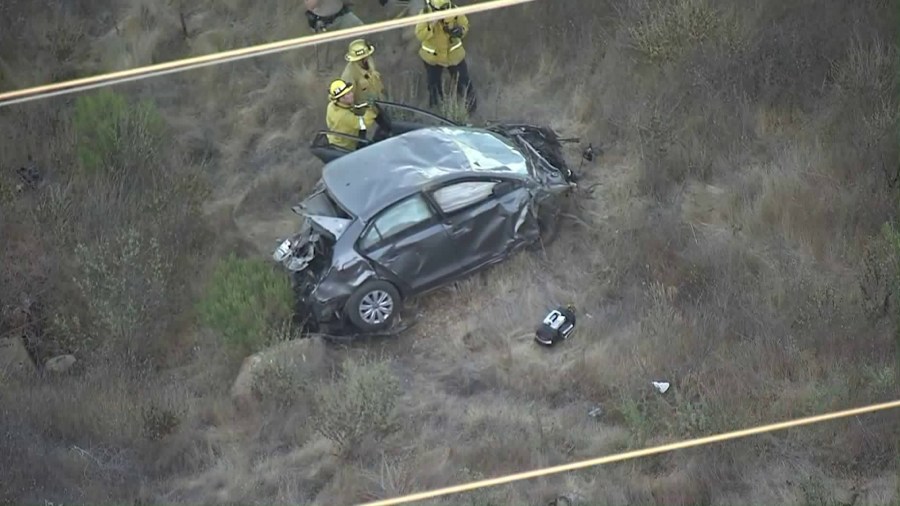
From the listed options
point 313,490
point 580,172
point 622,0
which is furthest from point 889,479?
point 622,0

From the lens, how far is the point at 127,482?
28.0 ft

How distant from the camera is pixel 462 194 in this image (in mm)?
10281

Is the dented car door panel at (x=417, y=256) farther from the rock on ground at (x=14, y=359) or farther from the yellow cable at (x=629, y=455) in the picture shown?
the rock on ground at (x=14, y=359)

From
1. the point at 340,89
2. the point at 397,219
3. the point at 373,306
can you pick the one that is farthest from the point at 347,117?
the point at 373,306

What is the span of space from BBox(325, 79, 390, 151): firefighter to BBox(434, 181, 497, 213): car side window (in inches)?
56.2

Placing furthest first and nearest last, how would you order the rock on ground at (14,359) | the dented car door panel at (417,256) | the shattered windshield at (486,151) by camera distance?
1. the shattered windshield at (486,151)
2. the dented car door panel at (417,256)
3. the rock on ground at (14,359)

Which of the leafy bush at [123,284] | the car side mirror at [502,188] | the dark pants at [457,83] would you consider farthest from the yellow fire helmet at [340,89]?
the leafy bush at [123,284]

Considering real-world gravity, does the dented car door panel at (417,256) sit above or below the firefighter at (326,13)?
below

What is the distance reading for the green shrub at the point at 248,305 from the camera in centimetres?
995

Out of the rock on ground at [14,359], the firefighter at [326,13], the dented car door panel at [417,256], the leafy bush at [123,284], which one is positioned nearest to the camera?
the rock on ground at [14,359]

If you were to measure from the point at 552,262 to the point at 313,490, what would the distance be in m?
3.45

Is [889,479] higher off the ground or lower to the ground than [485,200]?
lower

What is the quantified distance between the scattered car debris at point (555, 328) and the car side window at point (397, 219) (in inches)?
57.3

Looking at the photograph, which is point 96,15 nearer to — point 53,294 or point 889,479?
point 53,294
